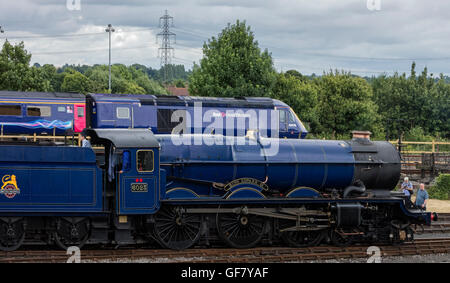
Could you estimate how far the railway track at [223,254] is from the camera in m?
15.1

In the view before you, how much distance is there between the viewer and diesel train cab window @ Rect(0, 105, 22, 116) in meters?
32.2

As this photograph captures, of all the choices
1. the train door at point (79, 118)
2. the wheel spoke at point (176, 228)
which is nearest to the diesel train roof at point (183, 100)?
the train door at point (79, 118)

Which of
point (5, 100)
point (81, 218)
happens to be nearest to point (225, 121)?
point (5, 100)

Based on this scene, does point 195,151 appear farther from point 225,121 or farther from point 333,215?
point 225,121

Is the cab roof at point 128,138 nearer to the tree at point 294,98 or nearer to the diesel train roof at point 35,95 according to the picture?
the diesel train roof at point 35,95

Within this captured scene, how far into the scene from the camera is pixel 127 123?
2884 centimetres

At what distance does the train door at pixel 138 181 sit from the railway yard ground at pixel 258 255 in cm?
129

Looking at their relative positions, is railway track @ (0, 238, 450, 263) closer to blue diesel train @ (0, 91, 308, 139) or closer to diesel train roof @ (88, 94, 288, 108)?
blue diesel train @ (0, 91, 308, 139)

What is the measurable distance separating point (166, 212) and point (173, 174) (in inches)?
44.6

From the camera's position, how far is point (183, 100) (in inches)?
1174

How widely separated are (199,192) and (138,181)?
2.10 m

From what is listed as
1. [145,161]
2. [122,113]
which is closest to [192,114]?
[122,113]

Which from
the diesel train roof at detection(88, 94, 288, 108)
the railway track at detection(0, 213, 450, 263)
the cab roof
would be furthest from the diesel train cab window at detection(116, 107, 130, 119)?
the railway track at detection(0, 213, 450, 263)

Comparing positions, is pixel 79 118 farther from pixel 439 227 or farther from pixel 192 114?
pixel 439 227
